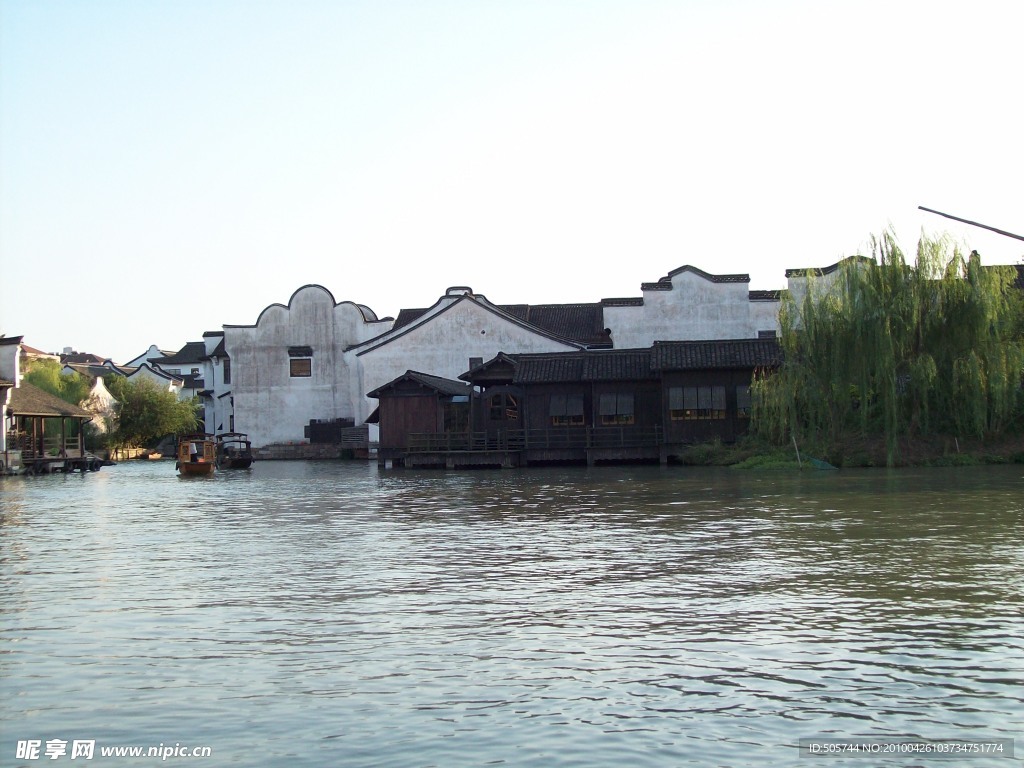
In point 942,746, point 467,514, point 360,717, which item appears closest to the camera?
point 942,746

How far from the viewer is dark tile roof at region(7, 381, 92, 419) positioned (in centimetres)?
4494

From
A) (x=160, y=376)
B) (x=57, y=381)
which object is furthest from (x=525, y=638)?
(x=160, y=376)

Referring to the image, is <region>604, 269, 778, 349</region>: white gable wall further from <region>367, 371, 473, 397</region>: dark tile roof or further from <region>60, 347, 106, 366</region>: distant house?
<region>60, 347, 106, 366</region>: distant house

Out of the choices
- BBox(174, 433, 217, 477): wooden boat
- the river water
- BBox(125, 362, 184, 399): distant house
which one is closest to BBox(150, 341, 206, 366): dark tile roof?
BBox(125, 362, 184, 399): distant house

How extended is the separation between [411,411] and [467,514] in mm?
24865

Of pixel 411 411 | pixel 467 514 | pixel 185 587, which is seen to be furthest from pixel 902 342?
pixel 185 587

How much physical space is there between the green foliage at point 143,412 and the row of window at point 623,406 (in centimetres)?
2972

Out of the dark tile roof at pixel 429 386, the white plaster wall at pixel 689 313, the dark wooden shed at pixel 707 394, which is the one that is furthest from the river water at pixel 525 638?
the white plaster wall at pixel 689 313

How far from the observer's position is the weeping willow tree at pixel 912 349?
33000 mm

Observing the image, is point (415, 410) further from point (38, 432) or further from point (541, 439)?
point (38, 432)

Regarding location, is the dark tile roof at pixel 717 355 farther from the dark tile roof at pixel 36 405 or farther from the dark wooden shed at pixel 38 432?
the dark wooden shed at pixel 38 432

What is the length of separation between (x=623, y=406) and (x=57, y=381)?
36.4m

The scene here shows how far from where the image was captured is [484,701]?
781 cm

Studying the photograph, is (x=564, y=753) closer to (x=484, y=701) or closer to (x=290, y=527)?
(x=484, y=701)
